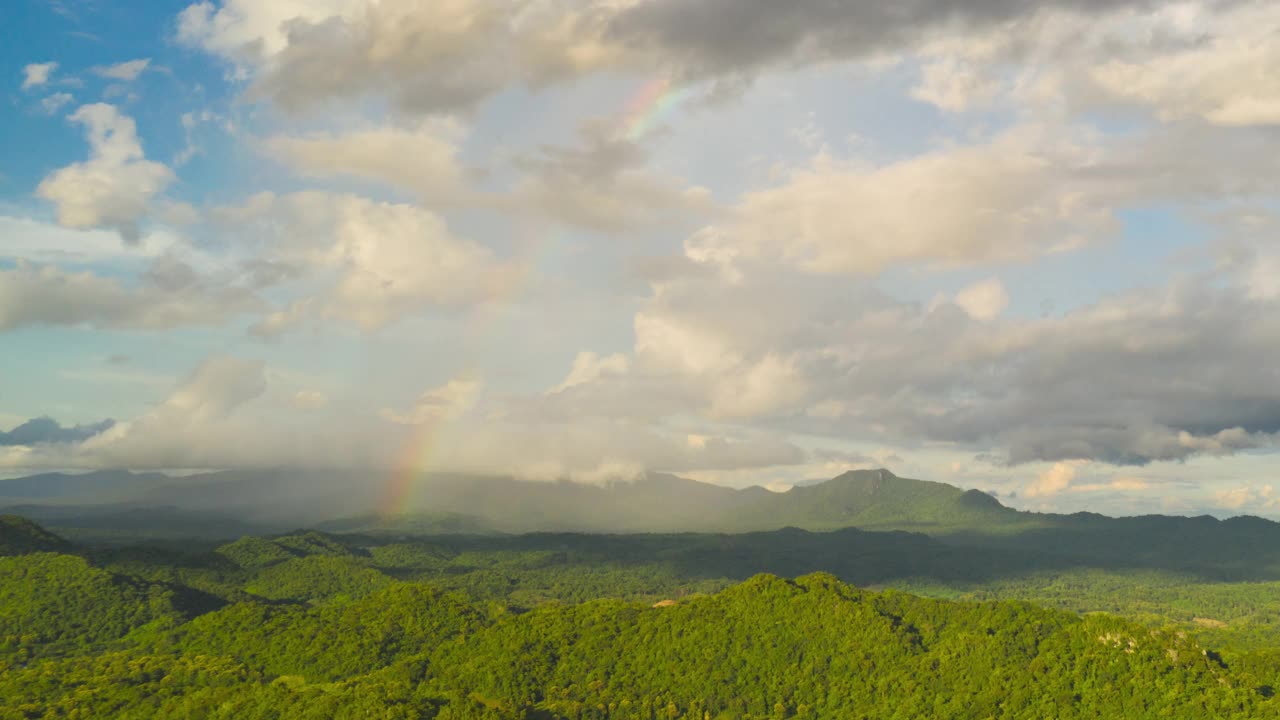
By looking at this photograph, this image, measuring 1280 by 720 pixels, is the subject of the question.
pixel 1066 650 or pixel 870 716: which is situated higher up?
pixel 1066 650

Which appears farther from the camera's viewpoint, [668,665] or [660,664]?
[660,664]

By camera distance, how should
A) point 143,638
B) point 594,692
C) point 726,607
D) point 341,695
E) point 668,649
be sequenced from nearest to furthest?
1. point 341,695
2. point 594,692
3. point 668,649
4. point 726,607
5. point 143,638

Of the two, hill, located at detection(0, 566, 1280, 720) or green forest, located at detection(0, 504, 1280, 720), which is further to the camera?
green forest, located at detection(0, 504, 1280, 720)

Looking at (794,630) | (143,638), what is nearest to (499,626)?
(794,630)

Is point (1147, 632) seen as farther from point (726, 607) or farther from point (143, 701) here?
point (143, 701)

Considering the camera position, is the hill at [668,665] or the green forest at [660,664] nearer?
the hill at [668,665]

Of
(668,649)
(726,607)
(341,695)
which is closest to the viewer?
(341,695)

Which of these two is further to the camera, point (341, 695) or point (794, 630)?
point (794, 630)

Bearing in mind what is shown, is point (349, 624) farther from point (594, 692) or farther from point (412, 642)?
point (594, 692)

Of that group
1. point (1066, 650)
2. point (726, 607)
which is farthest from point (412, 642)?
point (1066, 650)
